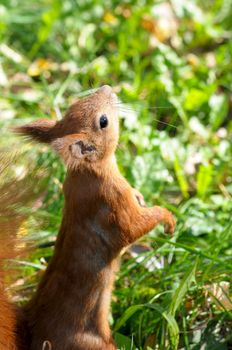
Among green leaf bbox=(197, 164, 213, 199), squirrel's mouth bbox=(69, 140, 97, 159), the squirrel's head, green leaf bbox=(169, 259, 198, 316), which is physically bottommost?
green leaf bbox=(169, 259, 198, 316)

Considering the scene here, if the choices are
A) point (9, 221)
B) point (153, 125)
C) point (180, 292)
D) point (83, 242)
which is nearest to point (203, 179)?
point (153, 125)

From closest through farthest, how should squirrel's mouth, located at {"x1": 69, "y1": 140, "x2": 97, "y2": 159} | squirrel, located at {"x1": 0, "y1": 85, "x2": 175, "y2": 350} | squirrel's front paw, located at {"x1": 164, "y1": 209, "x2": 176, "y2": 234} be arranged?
squirrel's mouth, located at {"x1": 69, "y1": 140, "x2": 97, "y2": 159} < squirrel, located at {"x1": 0, "y1": 85, "x2": 175, "y2": 350} < squirrel's front paw, located at {"x1": 164, "y1": 209, "x2": 176, "y2": 234}

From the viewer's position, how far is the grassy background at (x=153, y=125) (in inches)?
120

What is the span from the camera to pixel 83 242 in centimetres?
266

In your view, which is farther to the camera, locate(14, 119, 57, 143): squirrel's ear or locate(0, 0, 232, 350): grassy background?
locate(0, 0, 232, 350): grassy background

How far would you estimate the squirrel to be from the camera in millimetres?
2596

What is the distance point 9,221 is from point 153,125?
1.86 metres

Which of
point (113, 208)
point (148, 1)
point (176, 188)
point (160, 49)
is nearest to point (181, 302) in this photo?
point (113, 208)

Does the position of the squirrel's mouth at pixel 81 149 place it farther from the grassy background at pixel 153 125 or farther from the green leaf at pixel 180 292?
the green leaf at pixel 180 292

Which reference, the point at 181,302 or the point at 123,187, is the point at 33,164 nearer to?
the point at 123,187

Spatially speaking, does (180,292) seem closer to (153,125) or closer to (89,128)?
(89,128)

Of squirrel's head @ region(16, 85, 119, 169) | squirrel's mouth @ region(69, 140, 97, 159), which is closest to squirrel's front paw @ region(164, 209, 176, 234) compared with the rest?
squirrel's head @ region(16, 85, 119, 169)

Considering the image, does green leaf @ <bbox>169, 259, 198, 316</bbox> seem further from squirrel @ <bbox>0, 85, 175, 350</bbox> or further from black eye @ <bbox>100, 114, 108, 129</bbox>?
black eye @ <bbox>100, 114, 108, 129</bbox>

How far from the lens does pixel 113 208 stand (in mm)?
2738
